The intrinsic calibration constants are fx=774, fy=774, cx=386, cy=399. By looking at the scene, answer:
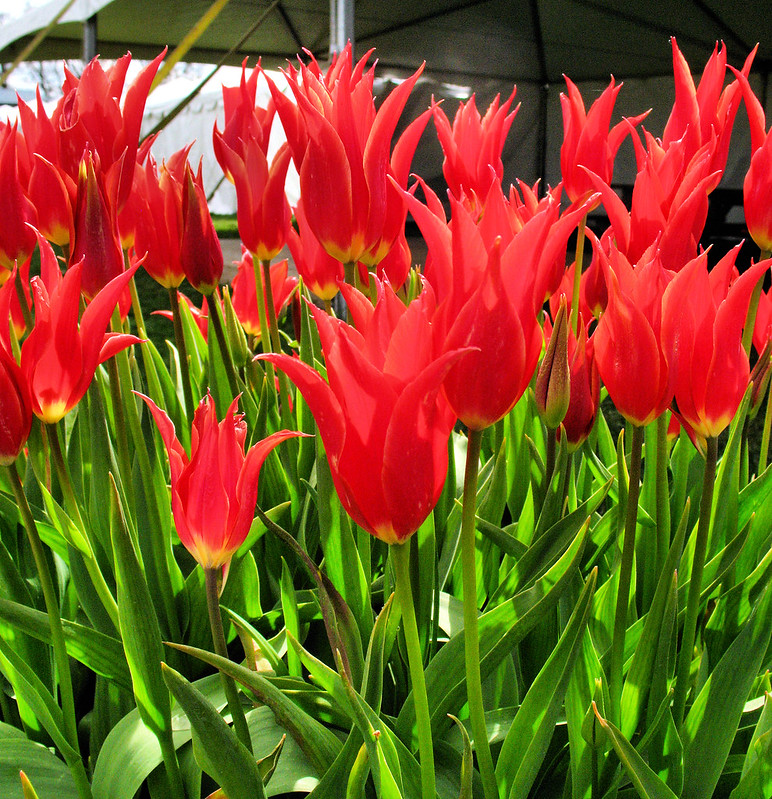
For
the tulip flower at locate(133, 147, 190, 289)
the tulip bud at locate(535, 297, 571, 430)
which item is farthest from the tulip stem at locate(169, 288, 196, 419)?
the tulip bud at locate(535, 297, 571, 430)

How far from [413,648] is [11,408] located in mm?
304

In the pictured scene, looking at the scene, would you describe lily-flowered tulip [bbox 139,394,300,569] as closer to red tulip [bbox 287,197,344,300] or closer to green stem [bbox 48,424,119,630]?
green stem [bbox 48,424,119,630]

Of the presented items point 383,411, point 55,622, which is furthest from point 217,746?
point 383,411

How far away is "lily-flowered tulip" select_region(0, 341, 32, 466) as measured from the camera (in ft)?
1.66

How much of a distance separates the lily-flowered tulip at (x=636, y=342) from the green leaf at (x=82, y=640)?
0.49 meters

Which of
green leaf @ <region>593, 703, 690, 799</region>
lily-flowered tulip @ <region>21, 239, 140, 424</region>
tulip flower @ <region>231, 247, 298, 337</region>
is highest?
tulip flower @ <region>231, 247, 298, 337</region>

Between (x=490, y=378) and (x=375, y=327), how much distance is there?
0.22ft

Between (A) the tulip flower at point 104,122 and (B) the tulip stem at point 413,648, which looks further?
(A) the tulip flower at point 104,122

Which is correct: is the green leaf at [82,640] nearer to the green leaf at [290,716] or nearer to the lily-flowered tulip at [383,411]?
the green leaf at [290,716]

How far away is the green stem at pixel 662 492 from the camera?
0.60 meters

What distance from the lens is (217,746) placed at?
1.70 feet

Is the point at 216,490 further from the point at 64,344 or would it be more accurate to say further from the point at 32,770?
the point at 32,770

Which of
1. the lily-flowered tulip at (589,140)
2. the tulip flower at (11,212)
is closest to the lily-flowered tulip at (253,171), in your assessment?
the tulip flower at (11,212)

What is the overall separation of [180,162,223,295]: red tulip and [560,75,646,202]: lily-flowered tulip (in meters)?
0.39
